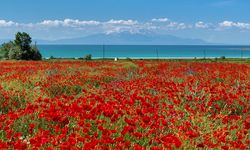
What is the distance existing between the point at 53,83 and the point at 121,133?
8067mm

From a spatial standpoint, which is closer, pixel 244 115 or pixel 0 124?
pixel 0 124

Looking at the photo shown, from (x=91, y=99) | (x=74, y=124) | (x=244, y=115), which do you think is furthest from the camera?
(x=244, y=115)

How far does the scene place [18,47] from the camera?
208 ft

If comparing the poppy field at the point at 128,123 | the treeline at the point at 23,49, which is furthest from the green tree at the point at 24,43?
the poppy field at the point at 128,123

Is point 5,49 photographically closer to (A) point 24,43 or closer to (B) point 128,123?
(A) point 24,43

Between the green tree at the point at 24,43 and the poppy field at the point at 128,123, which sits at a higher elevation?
the green tree at the point at 24,43

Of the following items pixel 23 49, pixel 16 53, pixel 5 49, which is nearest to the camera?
pixel 16 53

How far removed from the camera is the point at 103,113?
7.99m

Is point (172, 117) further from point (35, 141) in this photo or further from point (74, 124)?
point (35, 141)

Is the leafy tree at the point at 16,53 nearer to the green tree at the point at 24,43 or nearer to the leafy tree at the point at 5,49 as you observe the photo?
the green tree at the point at 24,43

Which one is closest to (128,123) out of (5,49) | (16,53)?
(16,53)

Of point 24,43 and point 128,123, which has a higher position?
point 24,43

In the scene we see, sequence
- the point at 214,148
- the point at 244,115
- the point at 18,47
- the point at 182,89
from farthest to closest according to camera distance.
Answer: the point at 18,47
the point at 182,89
the point at 244,115
the point at 214,148

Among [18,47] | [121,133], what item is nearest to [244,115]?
[121,133]
